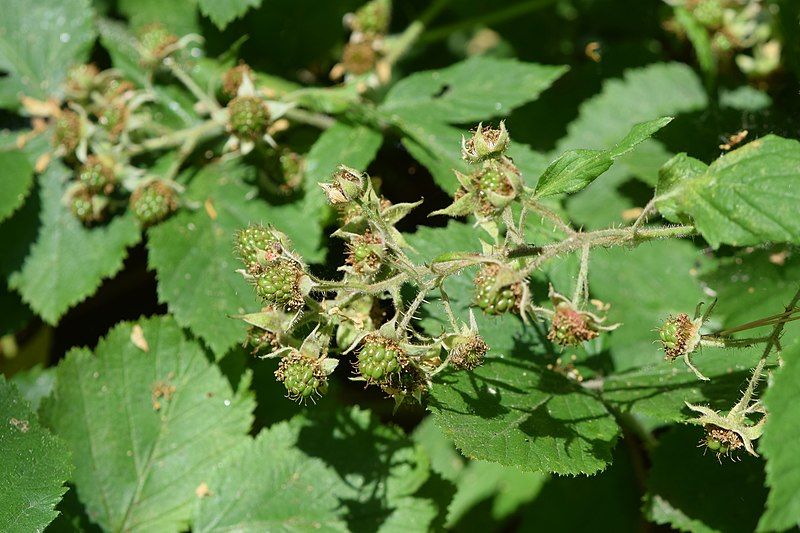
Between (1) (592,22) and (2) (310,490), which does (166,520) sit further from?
(1) (592,22)

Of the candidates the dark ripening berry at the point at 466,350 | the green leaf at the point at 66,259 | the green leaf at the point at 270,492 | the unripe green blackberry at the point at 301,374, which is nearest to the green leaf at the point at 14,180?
the green leaf at the point at 66,259

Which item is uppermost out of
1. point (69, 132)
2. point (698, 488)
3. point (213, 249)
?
point (69, 132)

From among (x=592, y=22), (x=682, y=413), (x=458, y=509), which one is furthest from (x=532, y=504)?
(x=592, y=22)

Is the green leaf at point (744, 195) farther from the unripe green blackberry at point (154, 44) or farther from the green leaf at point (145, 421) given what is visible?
the unripe green blackberry at point (154, 44)

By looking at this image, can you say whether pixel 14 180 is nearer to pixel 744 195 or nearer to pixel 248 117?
pixel 248 117

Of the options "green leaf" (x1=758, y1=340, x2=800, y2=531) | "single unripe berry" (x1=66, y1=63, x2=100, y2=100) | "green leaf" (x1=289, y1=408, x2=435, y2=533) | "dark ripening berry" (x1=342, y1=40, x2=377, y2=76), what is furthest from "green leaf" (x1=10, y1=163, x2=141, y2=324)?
"green leaf" (x1=758, y1=340, x2=800, y2=531)

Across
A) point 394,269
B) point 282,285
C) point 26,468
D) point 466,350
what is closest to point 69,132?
point 26,468

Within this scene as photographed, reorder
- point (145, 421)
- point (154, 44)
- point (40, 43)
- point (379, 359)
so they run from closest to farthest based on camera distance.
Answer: point (379, 359) < point (145, 421) < point (154, 44) < point (40, 43)
